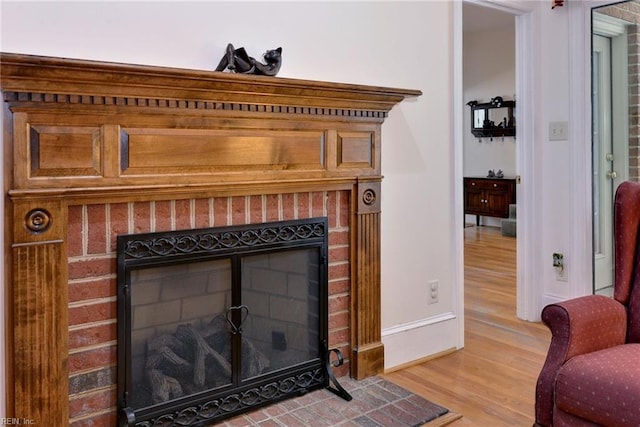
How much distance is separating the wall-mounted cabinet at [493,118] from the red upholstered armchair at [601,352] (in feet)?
18.7

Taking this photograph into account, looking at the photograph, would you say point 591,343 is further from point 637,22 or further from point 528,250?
point 637,22

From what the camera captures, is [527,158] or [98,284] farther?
[527,158]

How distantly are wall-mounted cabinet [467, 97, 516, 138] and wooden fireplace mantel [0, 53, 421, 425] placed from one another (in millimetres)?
5872

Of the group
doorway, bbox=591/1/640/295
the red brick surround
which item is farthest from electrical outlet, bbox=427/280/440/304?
the red brick surround

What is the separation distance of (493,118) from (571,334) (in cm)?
649

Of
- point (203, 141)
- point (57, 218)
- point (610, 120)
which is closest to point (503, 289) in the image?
point (610, 120)

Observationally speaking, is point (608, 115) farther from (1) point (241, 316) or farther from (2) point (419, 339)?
(1) point (241, 316)

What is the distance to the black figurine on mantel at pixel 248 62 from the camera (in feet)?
6.66

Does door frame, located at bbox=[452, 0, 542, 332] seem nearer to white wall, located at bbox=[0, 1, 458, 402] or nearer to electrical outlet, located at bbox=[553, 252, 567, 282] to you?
electrical outlet, located at bbox=[553, 252, 567, 282]

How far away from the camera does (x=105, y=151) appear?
1.79m

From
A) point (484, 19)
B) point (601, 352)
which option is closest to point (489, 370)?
point (601, 352)

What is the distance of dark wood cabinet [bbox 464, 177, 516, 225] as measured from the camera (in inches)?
288
